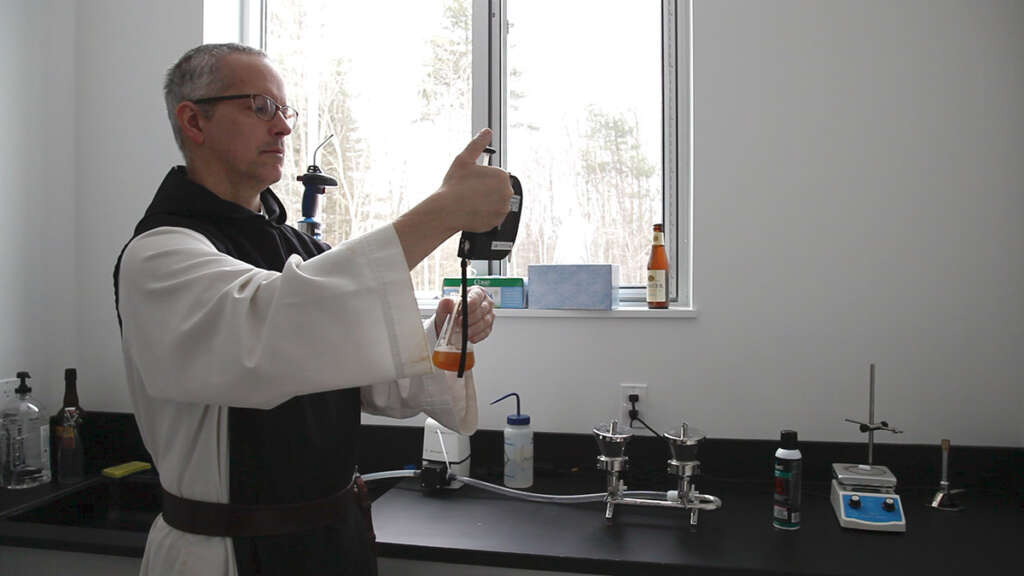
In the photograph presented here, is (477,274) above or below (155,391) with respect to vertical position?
above

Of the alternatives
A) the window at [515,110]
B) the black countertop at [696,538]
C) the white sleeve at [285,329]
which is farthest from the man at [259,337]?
the window at [515,110]

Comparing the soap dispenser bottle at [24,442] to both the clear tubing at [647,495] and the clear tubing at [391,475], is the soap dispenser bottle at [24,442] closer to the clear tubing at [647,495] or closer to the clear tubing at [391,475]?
the clear tubing at [391,475]

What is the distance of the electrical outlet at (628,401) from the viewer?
189cm

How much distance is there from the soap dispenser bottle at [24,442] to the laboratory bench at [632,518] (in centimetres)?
7

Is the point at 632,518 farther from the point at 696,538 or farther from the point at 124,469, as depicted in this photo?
the point at 124,469

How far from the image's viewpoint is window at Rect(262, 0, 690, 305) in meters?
2.10

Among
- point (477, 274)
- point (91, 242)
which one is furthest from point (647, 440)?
point (91, 242)

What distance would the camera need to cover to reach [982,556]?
1336 millimetres

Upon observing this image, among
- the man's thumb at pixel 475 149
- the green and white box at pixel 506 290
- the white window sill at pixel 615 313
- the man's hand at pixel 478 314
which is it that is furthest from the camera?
the green and white box at pixel 506 290

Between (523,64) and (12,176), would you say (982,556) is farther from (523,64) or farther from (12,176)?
(12,176)

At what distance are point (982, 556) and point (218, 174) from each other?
165 centimetres

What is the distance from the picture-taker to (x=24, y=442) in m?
1.87

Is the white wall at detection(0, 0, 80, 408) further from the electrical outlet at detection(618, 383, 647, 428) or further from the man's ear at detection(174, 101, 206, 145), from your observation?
the electrical outlet at detection(618, 383, 647, 428)

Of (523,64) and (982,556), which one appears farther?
(523,64)
